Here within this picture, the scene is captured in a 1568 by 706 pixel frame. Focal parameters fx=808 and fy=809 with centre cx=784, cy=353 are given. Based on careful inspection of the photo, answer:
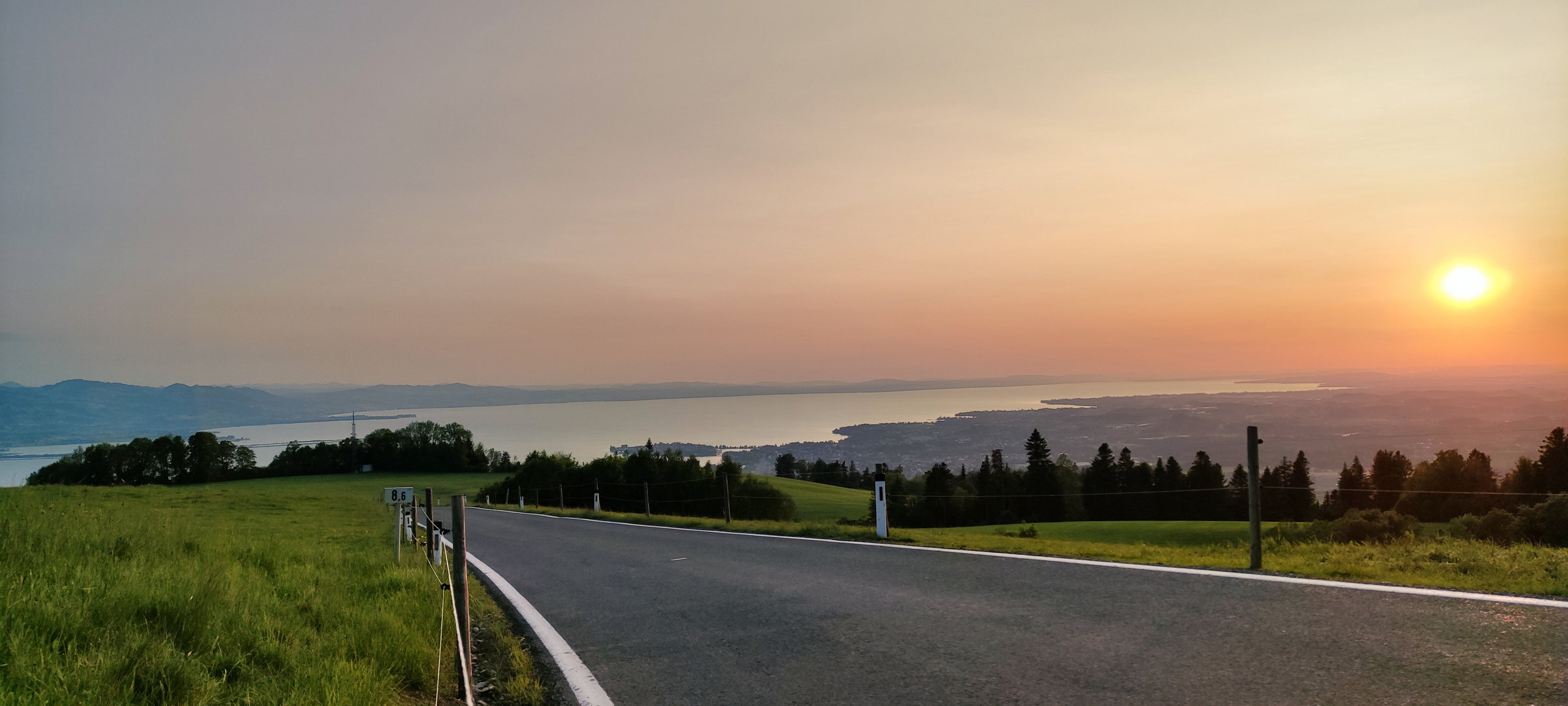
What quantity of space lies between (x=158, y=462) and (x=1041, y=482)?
94.6 m

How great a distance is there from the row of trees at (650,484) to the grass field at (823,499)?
2.08 meters

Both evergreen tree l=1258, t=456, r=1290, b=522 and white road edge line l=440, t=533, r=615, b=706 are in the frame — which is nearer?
white road edge line l=440, t=533, r=615, b=706

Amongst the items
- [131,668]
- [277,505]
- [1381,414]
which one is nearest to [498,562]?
[131,668]

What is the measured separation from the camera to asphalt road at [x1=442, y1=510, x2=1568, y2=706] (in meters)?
4.02

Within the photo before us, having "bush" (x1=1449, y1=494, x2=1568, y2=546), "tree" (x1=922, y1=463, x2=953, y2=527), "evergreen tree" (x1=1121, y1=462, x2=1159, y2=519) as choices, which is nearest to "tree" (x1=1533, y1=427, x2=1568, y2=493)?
"bush" (x1=1449, y1=494, x2=1568, y2=546)

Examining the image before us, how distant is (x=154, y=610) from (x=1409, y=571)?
1008cm

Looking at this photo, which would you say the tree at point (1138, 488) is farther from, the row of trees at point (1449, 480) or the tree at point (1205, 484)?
the row of trees at point (1449, 480)

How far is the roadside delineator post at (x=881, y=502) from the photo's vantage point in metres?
12.7

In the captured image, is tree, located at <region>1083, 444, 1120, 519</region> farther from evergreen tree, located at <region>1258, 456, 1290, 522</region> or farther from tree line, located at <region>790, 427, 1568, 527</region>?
evergreen tree, located at <region>1258, 456, 1290, 522</region>

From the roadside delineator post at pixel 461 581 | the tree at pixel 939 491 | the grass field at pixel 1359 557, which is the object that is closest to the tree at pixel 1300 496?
the tree at pixel 939 491

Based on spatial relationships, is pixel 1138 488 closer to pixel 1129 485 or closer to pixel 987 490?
pixel 1129 485

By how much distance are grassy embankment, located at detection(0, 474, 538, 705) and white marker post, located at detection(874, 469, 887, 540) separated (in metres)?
6.02

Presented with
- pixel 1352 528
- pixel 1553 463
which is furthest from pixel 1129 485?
pixel 1352 528

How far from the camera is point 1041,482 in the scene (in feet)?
285
